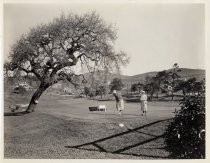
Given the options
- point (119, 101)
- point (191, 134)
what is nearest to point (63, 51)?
point (119, 101)

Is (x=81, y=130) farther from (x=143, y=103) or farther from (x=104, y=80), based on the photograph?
(x=143, y=103)

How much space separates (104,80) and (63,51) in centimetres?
49

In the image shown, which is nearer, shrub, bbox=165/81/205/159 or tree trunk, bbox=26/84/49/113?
shrub, bbox=165/81/205/159

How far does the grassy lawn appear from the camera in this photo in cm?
462

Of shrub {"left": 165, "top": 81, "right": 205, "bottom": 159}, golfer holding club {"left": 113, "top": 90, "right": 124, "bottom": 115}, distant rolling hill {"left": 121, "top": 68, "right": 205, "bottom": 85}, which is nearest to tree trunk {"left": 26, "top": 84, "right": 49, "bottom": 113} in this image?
golfer holding club {"left": 113, "top": 90, "right": 124, "bottom": 115}

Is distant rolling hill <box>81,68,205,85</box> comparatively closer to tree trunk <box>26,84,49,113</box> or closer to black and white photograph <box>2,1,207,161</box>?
black and white photograph <box>2,1,207,161</box>

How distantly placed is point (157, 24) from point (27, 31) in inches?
49.7

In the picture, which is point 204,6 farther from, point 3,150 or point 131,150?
point 3,150

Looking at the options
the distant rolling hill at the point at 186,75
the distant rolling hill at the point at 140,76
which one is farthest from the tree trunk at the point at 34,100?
the distant rolling hill at the point at 186,75

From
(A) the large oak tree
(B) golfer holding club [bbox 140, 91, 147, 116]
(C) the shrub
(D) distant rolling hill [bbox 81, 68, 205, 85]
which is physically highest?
(A) the large oak tree

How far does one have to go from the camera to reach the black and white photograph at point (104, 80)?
4.61 metres

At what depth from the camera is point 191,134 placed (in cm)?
458

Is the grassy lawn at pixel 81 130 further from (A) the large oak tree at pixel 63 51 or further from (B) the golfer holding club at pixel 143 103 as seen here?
(A) the large oak tree at pixel 63 51

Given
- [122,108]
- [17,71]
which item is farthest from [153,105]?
[17,71]
